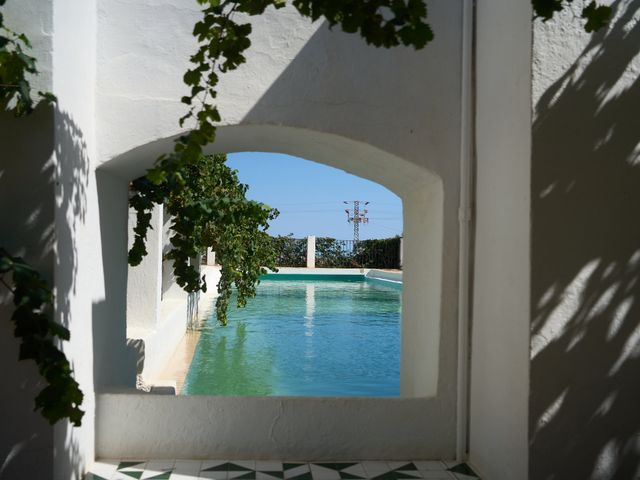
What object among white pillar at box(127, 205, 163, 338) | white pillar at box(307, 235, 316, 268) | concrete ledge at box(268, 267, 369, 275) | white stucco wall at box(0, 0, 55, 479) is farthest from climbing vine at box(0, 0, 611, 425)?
white pillar at box(307, 235, 316, 268)

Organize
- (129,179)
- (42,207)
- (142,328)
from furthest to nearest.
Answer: (142,328) < (129,179) < (42,207)

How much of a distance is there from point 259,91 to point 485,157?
1.48 m

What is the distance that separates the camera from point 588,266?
3408 millimetres

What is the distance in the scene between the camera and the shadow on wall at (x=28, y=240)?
11.0ft

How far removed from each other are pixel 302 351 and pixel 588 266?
21.9ft

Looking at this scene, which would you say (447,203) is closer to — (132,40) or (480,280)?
(480,280)

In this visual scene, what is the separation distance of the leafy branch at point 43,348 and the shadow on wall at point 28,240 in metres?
0.37

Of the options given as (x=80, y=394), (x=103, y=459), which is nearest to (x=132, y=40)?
(x=80, y=394)

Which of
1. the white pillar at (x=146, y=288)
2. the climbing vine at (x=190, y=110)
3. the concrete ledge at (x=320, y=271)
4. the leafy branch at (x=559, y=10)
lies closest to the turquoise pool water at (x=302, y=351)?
the white pillar at (x=146, y=288)

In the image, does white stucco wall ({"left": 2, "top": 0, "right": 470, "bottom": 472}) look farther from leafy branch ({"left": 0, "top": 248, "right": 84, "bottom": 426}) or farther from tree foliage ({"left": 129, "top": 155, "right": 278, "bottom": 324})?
leafy branch ({"left": 0, "top": 248, "right": 84, "bottom": 426})

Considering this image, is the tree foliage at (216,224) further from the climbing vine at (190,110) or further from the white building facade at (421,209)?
the white building facade at (421,209)

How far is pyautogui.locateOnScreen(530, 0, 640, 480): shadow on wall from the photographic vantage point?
3.38 metres

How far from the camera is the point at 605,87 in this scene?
11.2 feet

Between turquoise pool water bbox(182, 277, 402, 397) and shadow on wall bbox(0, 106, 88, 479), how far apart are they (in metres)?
3.72
